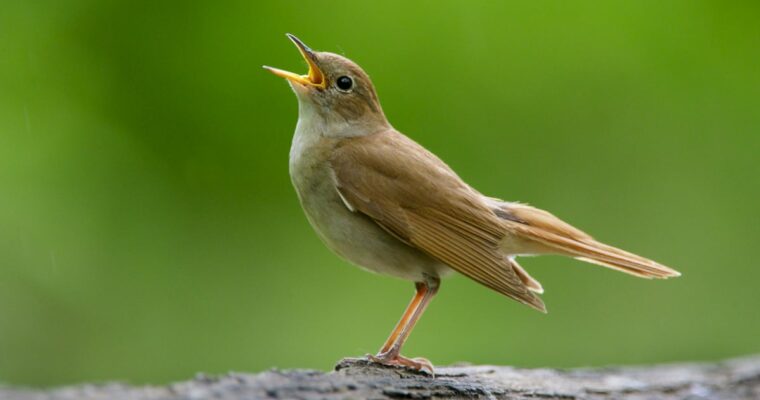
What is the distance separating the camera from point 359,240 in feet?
19.6

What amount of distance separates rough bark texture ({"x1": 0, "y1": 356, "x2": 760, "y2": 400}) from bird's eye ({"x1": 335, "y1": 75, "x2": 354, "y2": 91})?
1.78 m

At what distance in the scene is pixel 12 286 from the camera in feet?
24.5

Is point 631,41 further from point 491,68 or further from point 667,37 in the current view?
point 491,68

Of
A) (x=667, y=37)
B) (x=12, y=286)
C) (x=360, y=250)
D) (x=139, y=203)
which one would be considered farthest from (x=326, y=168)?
(x=667, y=37)

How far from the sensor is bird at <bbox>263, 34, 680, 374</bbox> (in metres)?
5.93

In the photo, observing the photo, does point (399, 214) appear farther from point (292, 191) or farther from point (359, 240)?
point (292, 191)

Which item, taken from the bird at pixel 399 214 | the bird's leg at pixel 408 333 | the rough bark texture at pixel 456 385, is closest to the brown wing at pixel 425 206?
the bird at pixel 399 214

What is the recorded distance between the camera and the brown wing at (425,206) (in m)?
5.87

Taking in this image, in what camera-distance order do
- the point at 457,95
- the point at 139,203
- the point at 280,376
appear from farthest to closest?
the point at 457,95, the point at 139,203, the point at 280,376

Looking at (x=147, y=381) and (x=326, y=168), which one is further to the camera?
(x=147, y=381)

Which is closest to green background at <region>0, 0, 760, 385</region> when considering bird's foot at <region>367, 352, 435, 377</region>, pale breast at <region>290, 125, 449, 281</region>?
pale breast at <region>290, 125, 449, 281</region>

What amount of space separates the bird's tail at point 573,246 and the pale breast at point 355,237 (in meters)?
0.57

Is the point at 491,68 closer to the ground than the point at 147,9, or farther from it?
farther from it

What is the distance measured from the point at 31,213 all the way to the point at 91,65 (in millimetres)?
1092
